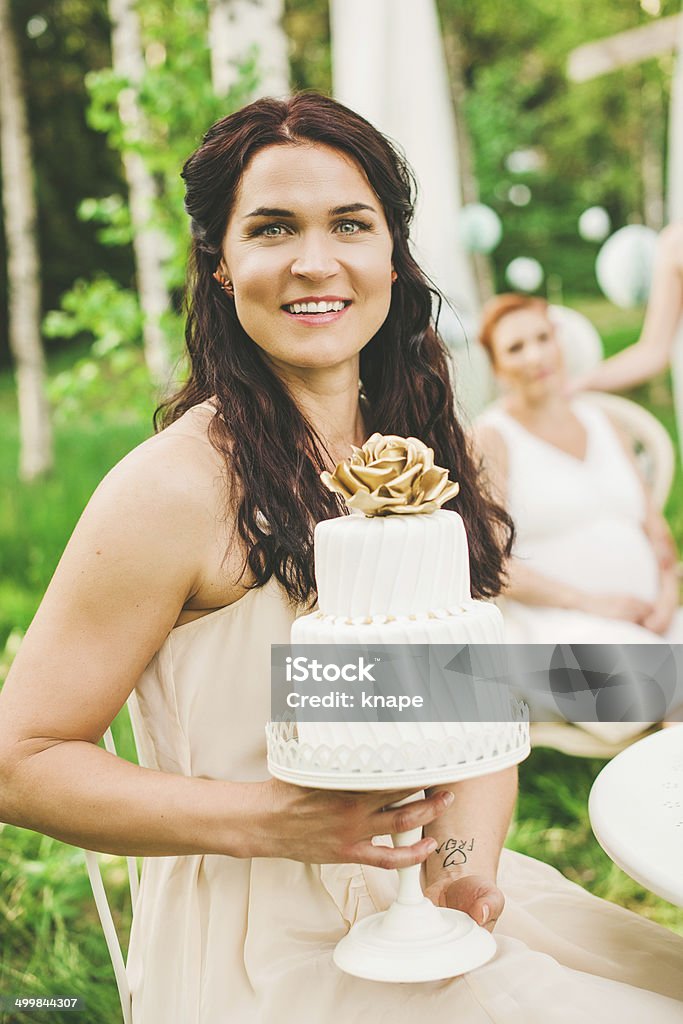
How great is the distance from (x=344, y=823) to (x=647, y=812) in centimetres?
48

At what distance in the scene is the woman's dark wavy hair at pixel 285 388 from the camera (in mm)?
1432

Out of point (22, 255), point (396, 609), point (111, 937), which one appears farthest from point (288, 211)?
point (22, 255)

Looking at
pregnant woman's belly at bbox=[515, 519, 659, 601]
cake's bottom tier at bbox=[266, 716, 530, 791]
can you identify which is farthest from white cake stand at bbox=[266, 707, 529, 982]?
pregnant woman's belly at bbox=[515, 519, 659, 601]

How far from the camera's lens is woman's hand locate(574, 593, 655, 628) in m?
3.47

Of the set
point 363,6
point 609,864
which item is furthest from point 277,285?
point 363,6

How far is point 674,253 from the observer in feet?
13.5

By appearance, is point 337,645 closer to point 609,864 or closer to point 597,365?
point 609,864

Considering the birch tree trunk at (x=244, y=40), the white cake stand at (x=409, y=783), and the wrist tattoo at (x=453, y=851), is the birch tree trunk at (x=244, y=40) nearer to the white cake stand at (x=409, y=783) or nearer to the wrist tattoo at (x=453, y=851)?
the wrist tattoo at (x=453, y=851)

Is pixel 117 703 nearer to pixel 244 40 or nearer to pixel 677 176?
pixel 244 40

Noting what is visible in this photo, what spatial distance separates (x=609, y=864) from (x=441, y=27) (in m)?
6.48

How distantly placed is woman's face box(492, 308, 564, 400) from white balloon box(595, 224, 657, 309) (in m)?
1.37

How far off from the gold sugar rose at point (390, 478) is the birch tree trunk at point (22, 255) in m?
6.18

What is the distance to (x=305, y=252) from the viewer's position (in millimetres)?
1450

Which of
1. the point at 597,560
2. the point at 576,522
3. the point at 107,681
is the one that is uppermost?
the point at 107,681
